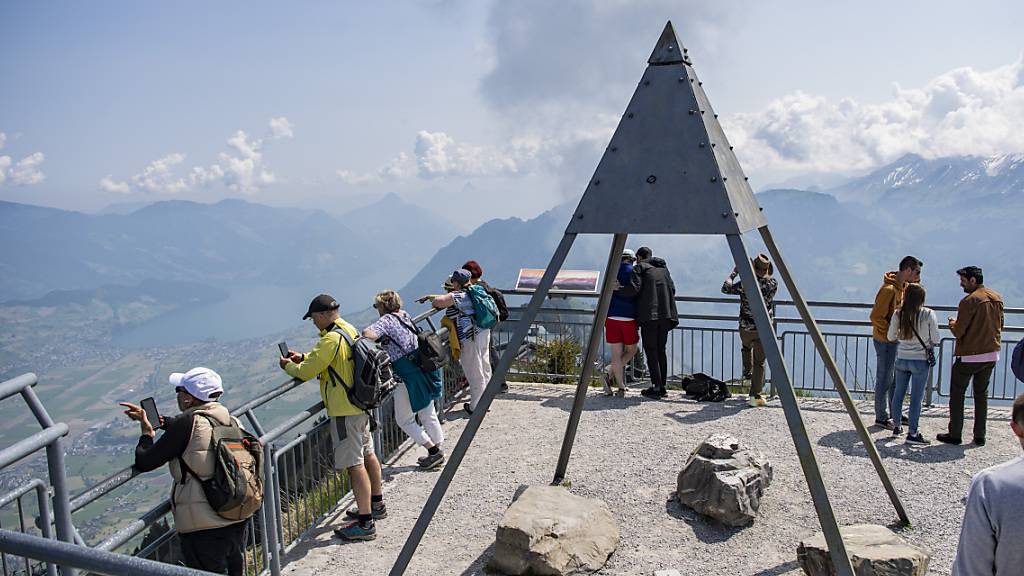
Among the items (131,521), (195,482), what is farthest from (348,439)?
(131,521)

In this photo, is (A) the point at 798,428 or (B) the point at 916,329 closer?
(A) the point at 798,428

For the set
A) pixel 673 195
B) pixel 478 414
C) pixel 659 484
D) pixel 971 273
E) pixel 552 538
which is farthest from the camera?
pixel 971 273

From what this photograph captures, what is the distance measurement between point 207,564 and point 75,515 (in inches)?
35.9

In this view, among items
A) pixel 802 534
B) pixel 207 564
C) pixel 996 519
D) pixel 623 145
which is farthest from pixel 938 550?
pixel 207 564

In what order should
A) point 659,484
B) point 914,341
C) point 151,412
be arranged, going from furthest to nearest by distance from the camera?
point 914,341
point 659,484
point 151,412

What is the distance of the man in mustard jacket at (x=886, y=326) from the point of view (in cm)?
808

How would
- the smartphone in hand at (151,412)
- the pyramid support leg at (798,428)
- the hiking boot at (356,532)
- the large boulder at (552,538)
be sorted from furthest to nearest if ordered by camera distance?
the hiking boot at (356,532), the large boulder at (552,538), the pyramid support leg at (798,428), the smartphone in hand at (151,412)

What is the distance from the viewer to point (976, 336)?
7.61 meters

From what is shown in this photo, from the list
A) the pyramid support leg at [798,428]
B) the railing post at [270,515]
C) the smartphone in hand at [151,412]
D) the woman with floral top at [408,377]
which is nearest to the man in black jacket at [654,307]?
the woman with floral top at [408,377]

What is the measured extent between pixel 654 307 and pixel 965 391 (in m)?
3.65

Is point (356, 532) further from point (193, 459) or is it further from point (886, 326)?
point (886, 326)

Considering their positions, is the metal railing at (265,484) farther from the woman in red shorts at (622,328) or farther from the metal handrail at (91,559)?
the woman in red shorts at (622,328)

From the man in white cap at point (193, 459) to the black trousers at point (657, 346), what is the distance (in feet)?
21.0

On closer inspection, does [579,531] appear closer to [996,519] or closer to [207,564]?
[207,564]
